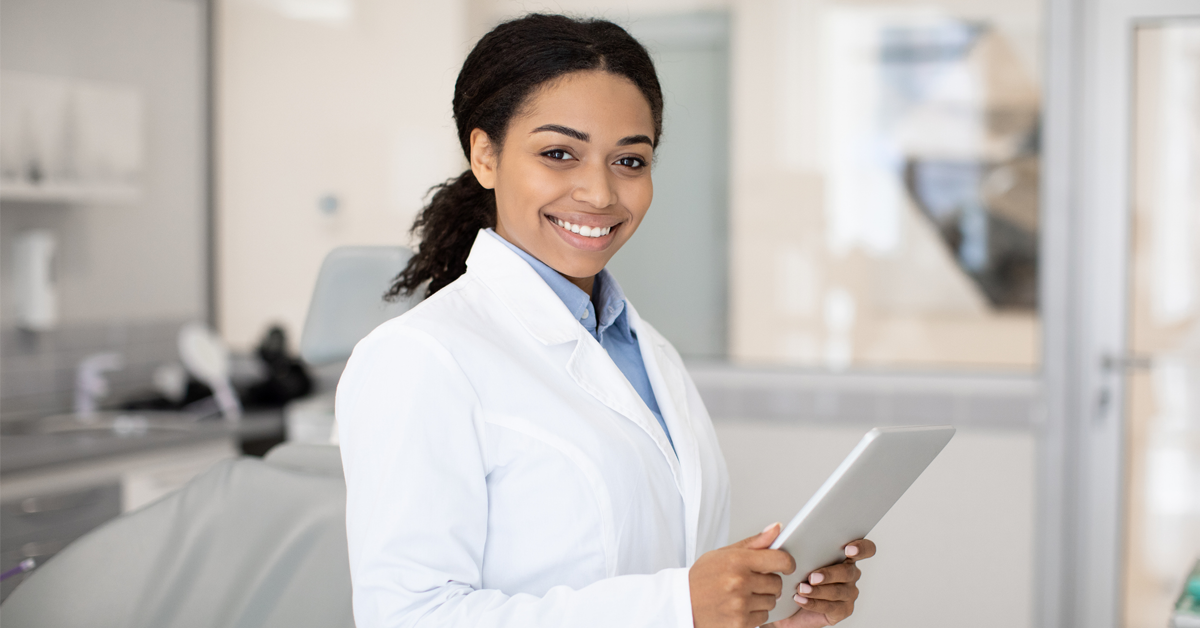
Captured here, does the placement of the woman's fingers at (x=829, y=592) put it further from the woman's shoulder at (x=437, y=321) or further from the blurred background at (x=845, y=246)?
the blurred background at (x=845, y=246)

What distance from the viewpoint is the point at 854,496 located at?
2.89 ft

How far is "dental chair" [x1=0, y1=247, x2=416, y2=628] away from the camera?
48.8 inches

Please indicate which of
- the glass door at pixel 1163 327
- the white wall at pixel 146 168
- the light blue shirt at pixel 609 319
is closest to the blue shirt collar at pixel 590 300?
the light blue shirt at pixel 609 319

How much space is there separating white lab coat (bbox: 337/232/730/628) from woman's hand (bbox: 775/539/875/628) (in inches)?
5.1

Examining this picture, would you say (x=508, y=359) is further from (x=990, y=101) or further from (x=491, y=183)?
(x=990, y=101)

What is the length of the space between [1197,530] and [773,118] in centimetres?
162

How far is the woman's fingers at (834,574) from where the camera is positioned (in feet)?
3.19

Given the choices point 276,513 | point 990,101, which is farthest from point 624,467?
point 990,101

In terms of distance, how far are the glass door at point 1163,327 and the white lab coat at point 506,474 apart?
212 centimetres

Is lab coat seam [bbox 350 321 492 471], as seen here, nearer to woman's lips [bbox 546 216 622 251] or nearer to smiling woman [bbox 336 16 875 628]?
smiling woman [bbox 336 16 875 628]

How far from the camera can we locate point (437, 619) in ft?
2.68

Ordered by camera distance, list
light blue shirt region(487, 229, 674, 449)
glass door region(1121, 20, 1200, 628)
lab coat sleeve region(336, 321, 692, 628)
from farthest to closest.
A: glass door region(1121, 20, 1200, 628) < light blue shirt region(487, 229, 674, 449) < lab coat sleeve region(336, 321, 692, 628)

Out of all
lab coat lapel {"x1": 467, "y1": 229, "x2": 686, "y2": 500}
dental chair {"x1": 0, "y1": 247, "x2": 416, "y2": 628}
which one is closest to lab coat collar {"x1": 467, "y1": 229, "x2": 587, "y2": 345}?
lab coat lapel {"x1": 467, "y1": 229, "x2": 686, "y2": 500}

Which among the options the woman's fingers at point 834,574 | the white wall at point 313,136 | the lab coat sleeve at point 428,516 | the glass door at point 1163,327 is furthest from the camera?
the white wall at point 313,136
